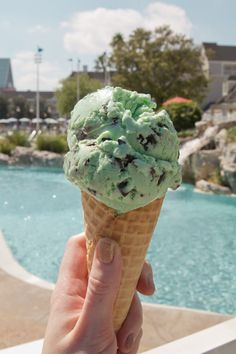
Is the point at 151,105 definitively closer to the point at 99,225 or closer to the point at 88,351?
the point at 99,225

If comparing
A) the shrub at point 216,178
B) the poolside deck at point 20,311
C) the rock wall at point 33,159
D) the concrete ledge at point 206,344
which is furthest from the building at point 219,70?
the concrete ledge at point 206,344

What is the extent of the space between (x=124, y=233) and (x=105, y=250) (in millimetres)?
102

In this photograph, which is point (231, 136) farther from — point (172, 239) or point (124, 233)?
point (124, 233)

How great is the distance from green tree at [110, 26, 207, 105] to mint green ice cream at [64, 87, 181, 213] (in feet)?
120

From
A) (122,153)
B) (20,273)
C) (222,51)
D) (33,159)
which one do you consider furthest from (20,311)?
(222,51)

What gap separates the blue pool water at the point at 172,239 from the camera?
5703mm

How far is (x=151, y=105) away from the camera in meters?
1.60

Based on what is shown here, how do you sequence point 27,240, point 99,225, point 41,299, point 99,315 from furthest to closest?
point 27,240 → point 41,299 → point 99,225 → point 99,315

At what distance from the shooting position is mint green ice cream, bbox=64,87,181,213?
1403 millimetres

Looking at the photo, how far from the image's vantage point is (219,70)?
54312 mm

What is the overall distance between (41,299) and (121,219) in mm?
3143

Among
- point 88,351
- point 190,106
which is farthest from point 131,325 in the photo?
point 190,106

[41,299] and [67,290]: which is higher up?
[67,290]

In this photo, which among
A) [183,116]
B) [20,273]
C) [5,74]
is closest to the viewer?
[20,273]
